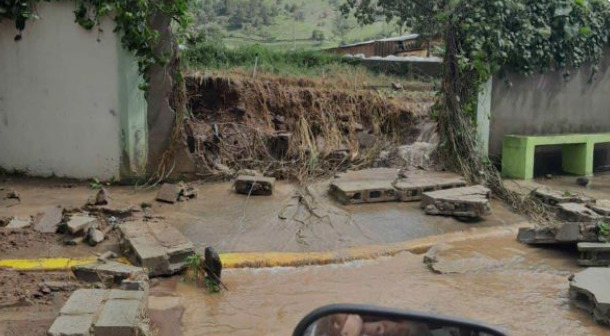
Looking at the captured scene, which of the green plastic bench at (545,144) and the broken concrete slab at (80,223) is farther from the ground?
the green plastic bench at (545,144)

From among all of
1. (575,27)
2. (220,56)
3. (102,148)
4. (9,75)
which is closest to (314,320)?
(102,148)

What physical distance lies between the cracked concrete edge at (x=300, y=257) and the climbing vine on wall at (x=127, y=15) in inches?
146

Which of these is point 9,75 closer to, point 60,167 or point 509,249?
point 60,167

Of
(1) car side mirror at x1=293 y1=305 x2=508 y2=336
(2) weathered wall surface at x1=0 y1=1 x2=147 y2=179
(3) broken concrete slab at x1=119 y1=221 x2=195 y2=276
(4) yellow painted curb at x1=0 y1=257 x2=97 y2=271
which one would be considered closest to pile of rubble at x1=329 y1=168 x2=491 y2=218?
(3) broken concrete slab at x1=119 y1=221 x2=195 y2=276

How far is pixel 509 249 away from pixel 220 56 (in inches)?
500

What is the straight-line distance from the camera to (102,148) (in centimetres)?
902

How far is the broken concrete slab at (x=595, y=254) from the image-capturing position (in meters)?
6.80

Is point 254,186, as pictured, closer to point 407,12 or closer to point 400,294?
point 400,294

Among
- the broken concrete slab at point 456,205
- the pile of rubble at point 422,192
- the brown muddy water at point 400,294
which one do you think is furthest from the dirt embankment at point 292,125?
the brown muddy water at point 400,294

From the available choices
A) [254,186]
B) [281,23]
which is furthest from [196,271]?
Answer: [281,23]

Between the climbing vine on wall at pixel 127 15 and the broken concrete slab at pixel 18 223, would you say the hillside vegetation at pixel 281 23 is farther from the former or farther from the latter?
the broken concrete slab at pixel 18 223

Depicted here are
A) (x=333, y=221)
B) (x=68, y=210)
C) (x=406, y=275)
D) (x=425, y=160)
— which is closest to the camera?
(x=406, y=275)

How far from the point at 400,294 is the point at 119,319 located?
9.33ft

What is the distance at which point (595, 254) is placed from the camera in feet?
22.5
